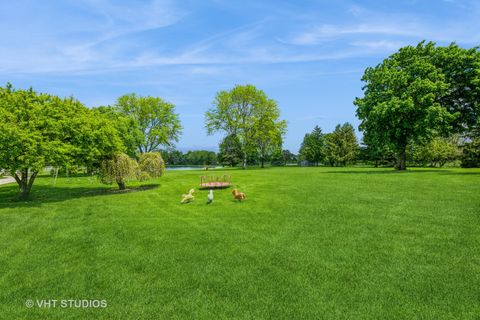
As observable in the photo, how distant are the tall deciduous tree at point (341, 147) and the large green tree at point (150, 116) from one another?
130 ft

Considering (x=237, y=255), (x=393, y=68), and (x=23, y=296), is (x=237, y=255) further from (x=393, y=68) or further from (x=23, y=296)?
(x=393, y=68)

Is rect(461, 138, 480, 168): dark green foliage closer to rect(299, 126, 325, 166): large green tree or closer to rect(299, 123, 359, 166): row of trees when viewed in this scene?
rect(299, 123, 359, 166): row of trees

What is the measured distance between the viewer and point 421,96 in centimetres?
2827

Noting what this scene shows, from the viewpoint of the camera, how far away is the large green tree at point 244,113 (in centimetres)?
5472

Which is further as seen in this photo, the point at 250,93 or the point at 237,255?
the point at 250,93

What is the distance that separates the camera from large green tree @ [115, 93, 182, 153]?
52.3 meters

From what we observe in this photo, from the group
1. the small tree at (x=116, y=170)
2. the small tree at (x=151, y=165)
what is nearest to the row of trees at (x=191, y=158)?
the small tree at (x=151, y=165)

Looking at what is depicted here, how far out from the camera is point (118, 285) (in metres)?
6.39

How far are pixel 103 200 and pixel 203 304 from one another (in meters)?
13.8

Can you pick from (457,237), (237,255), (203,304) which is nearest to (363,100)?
(457,237)

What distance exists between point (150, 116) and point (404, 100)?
4159 cm

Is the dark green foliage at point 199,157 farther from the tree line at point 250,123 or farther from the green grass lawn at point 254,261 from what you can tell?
the green grass lawn at point 254,261

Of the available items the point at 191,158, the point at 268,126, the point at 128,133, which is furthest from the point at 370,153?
the point at 191,158

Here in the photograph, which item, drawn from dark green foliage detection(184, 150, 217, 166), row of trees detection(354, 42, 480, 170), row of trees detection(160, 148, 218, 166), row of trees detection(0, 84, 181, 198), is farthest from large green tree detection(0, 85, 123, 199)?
row of trees detection(160, 148, 218, 166)
